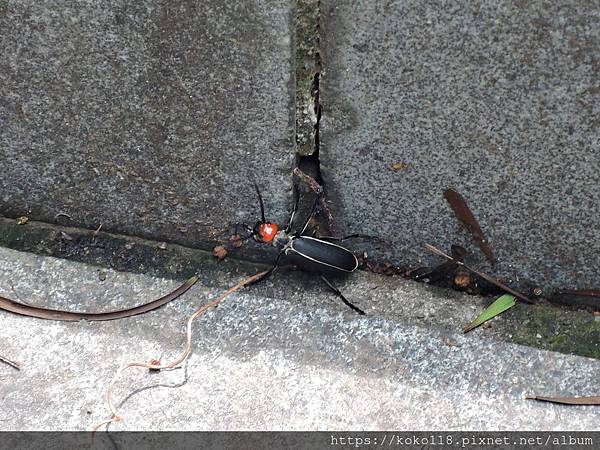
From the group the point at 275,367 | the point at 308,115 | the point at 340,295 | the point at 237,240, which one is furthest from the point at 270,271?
the point at 308,115

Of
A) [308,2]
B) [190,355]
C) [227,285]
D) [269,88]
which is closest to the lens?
[308,2]

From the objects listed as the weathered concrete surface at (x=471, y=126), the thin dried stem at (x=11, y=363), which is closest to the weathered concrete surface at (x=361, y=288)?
the weathered concrete surface at (x=471, y=126)

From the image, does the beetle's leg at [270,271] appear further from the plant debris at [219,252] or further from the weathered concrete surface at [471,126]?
the weathered concrete surface at [471,126]

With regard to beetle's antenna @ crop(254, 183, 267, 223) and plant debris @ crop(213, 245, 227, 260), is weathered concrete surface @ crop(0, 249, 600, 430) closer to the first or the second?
plant debris @ crop(213, 245, 227, 260)

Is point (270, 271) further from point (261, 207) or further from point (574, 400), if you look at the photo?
point (574, 400)

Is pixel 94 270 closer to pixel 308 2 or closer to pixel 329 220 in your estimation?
pixel 329 220

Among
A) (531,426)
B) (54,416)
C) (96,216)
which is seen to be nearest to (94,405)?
(54,416)
